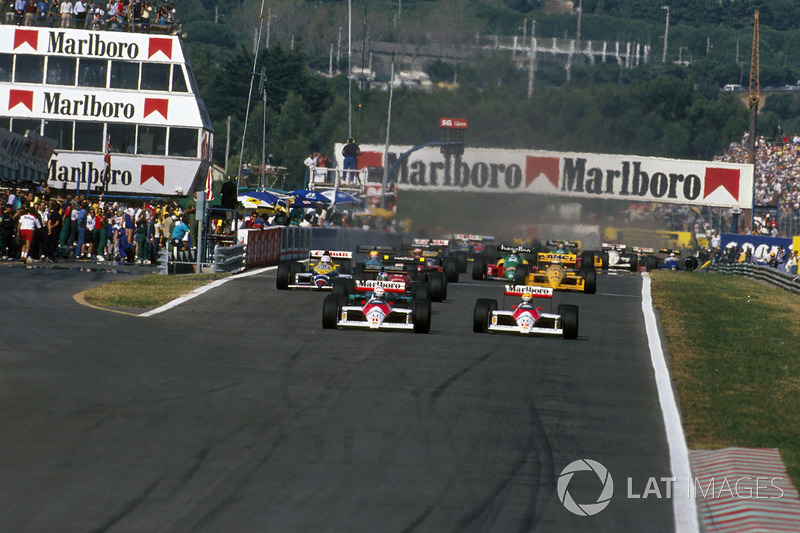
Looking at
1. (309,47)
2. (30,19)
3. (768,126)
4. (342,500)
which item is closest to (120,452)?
(342,500)

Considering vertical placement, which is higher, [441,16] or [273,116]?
[441,16]

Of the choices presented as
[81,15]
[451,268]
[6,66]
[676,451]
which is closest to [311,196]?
[81,15]

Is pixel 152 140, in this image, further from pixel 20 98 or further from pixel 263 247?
pixel 263 247

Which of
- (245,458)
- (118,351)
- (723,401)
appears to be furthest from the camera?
(118,351)

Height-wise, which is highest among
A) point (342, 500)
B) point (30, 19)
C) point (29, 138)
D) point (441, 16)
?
point (441, 16)

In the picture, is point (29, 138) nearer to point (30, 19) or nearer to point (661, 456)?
point (30, 19)

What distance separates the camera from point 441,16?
292 feet

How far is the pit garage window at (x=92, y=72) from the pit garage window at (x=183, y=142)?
3.23 metres

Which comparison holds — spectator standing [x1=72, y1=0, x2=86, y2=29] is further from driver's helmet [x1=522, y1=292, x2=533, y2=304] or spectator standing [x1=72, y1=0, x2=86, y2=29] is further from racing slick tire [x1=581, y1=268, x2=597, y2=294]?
driver's helmet [x1=522, y1=292, x2=533, y2=304]

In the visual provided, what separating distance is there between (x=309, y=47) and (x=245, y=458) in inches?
5595

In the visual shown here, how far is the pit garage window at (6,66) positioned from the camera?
1827 inches

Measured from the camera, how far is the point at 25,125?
46.9 m

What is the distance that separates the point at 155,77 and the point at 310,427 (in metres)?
39.1

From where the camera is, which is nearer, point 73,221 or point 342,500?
point 342,500
